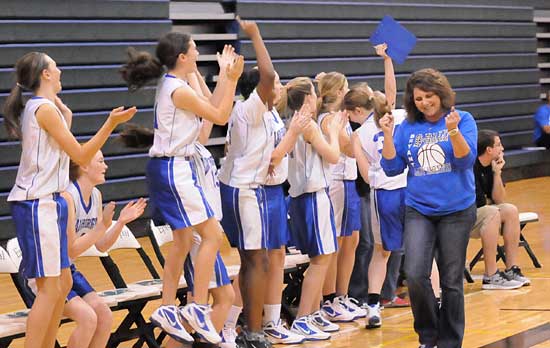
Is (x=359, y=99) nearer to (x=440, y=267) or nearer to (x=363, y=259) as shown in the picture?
(x=363, y=259)

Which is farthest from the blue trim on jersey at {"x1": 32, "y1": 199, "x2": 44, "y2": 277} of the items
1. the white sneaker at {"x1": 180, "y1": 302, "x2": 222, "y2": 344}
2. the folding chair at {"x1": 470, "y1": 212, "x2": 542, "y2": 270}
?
the folding chair at {"x1": 470, "y1": 212, "x2": 542, "y2": 270}

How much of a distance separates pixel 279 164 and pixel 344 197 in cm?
98

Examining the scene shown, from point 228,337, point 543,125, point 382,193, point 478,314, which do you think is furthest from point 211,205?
point 543,125

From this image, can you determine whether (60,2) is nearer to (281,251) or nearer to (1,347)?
(281,251)

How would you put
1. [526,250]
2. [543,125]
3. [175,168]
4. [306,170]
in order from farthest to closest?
[543,125] → [526,250] → [306,170] → [175,168]

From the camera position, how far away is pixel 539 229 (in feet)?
35.1

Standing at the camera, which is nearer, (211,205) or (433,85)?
(433,85)

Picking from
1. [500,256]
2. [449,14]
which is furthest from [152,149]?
[449,14]

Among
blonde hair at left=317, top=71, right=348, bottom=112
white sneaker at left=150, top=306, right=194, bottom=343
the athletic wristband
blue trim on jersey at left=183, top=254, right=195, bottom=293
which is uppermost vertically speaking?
blonde hair at left=317, top=71, right=348, bottom=112

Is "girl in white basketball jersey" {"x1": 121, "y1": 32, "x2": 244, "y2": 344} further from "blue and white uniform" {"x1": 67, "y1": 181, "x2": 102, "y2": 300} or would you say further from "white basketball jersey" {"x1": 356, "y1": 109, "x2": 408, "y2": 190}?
"white basketball jersey" {"x1": 356, "y1": 109, "x2": 408, "y2": 190}

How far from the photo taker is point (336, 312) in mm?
6855

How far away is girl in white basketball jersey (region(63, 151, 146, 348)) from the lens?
16.8 feet

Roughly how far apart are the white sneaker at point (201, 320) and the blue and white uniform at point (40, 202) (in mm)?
778

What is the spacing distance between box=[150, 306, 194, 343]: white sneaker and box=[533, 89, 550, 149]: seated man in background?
36.5 ft
